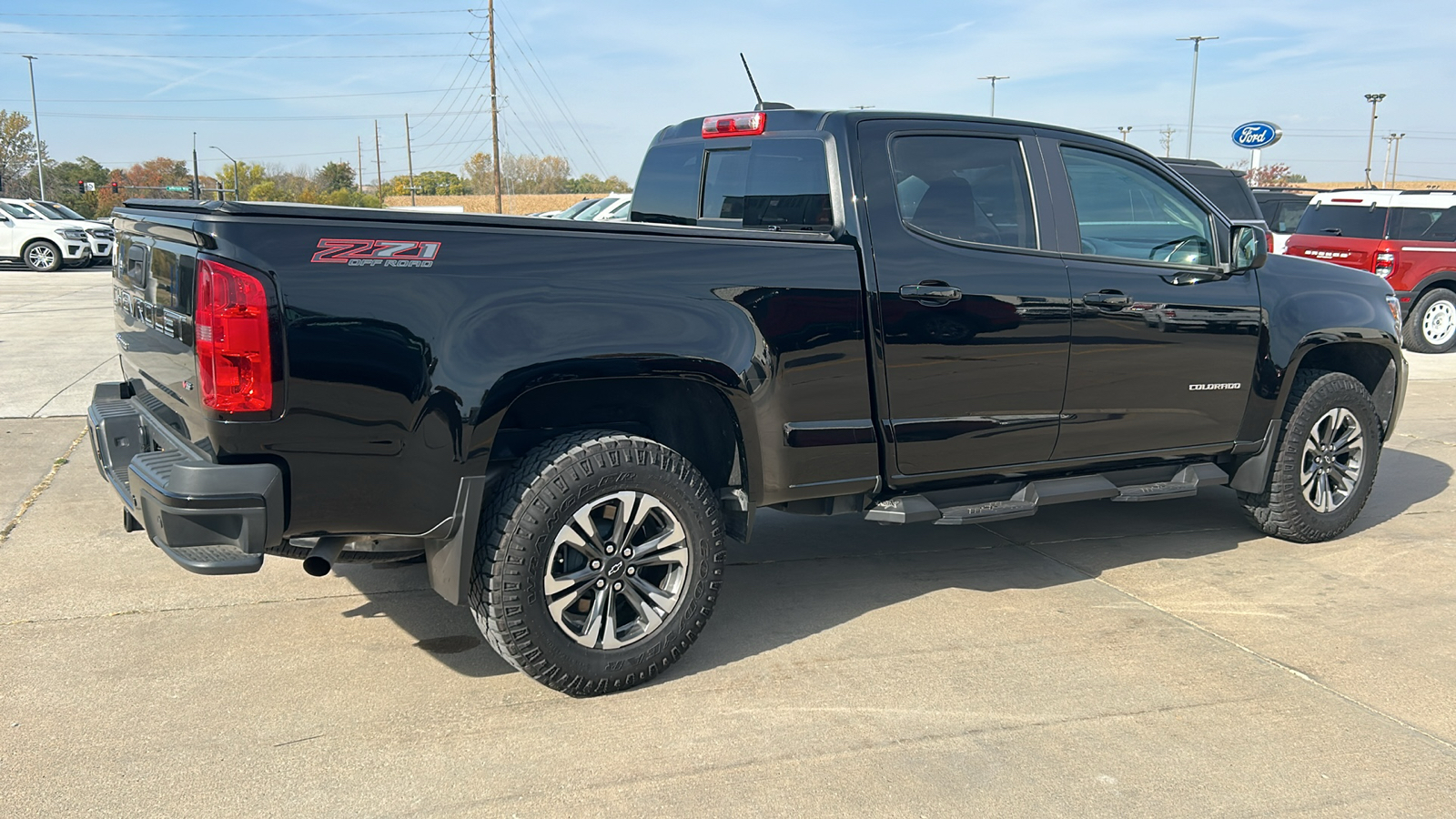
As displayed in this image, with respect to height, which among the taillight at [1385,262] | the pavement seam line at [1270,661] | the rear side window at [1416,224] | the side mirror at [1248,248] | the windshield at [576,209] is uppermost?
the windshield at [576,209]

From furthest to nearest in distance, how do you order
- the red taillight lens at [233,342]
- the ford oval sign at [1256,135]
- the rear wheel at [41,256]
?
1. the rear wheel at [41,256]
2. the ford oval sign at [1256,135]
3. the red taillight lens at [233,342]

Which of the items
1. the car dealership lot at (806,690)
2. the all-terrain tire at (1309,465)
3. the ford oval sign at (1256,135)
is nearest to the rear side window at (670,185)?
the car dealership lot at (806,690)

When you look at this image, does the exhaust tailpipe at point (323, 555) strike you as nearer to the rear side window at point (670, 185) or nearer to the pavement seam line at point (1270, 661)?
the rear side window at point (670, 185)

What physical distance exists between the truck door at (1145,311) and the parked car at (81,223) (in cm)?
2366

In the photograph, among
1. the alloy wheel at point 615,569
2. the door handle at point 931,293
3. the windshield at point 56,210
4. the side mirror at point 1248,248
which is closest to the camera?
the alloy wheel at point 615,569

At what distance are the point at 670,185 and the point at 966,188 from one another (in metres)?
1.43

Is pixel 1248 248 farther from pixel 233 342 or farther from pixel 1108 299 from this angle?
pixel 233 342

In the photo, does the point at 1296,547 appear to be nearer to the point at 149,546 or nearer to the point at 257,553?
the point at 257,553

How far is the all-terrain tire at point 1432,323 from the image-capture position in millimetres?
13656

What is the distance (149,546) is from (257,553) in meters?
2.39

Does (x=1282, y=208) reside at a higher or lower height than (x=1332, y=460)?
higher

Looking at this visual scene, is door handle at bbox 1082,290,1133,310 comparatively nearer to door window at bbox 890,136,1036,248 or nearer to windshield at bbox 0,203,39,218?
door window at bbox 890,136,1036,248

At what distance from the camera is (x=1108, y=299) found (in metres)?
4.56

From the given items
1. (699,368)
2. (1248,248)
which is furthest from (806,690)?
(1248,248)
